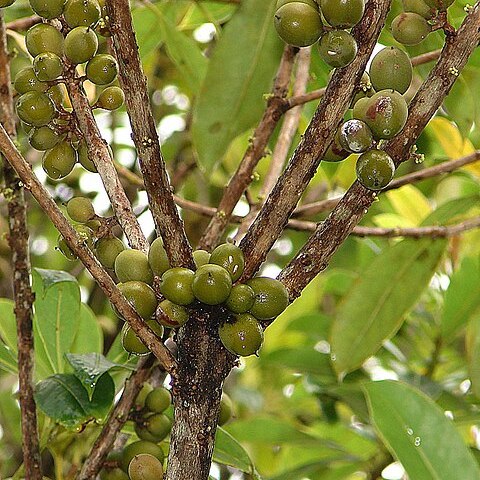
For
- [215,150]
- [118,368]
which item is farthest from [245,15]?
[118,368]

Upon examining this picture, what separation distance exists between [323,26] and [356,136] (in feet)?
0.31

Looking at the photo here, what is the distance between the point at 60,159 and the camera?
73 centimetres

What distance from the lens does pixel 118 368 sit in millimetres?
914

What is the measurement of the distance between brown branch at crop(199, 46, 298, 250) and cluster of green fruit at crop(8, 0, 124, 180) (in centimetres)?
22

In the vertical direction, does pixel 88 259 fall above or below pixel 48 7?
below

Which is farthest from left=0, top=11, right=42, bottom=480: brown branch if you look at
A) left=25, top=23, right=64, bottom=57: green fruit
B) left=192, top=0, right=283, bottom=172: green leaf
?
left=192, top=0, right=283, bottom=172: green leaf

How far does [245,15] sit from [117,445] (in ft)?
2.15

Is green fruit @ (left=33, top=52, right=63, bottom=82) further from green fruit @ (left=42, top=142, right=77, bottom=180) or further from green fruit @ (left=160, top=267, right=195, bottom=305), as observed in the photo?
green fruit @ (left=160, top=267, right=195, bottom=305)

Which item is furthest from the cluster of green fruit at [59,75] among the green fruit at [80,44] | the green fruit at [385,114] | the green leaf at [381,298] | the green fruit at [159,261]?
the green leaf at [381,298]

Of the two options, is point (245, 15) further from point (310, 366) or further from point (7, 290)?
point (7, 290)

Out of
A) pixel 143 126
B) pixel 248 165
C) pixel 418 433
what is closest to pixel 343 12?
pixel 143 126

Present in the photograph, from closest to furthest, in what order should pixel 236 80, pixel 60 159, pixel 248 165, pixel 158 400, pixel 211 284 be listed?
1. pixel 211 284
2. pixel 60 159
3. pixel 158 400
4. pixel 248 165
5. pixel 236 80

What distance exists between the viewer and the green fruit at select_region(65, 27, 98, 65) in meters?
0.68

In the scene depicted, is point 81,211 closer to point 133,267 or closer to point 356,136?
point 133,267
